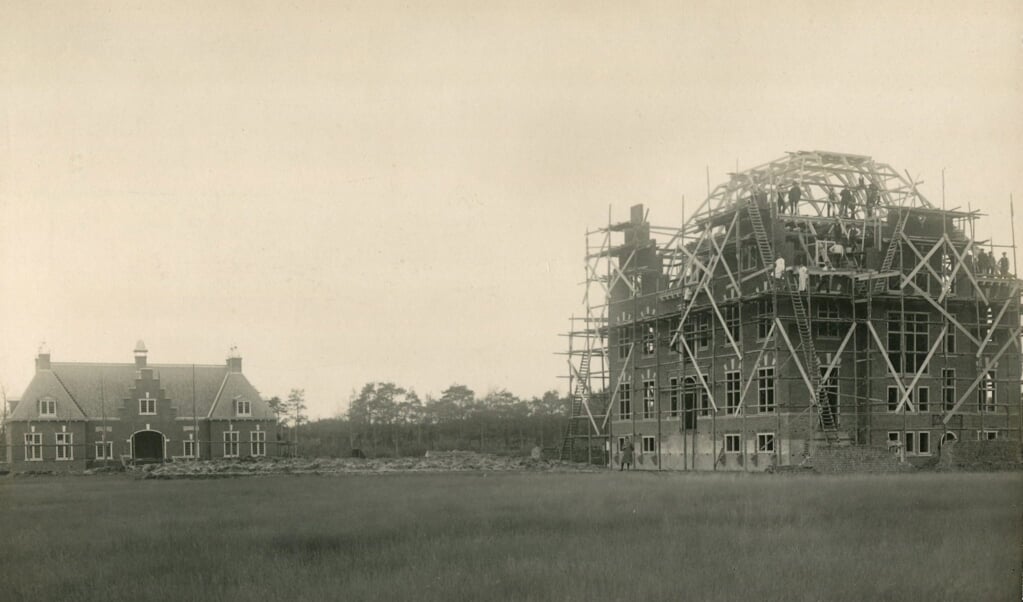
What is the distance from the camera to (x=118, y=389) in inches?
2899

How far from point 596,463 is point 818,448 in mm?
20364

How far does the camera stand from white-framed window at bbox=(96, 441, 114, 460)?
7119cm

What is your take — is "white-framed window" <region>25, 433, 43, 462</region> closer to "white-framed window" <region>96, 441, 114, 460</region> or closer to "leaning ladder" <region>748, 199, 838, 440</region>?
"white-framed window" <region>96, 441, 114, 460</region>

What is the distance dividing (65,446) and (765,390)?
4806 centimetres

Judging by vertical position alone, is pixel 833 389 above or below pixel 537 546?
above

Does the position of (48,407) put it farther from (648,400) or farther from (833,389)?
(833,389)

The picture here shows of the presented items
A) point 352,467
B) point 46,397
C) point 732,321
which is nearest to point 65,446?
point 46,397

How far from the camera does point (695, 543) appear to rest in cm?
1670

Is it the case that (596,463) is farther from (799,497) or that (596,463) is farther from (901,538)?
(901,538)

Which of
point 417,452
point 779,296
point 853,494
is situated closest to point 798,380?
point 779,296

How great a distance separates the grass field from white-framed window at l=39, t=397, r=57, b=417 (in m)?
46.9

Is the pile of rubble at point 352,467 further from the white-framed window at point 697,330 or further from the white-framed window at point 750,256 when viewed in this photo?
the white-framed window at point 750,256

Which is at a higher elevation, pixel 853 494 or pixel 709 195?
pixel 709 195

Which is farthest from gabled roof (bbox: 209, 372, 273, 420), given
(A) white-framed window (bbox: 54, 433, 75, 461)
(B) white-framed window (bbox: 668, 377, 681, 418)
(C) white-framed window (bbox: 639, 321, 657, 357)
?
(B) white-framed window (bbox: 668, 377, 681, 418)
